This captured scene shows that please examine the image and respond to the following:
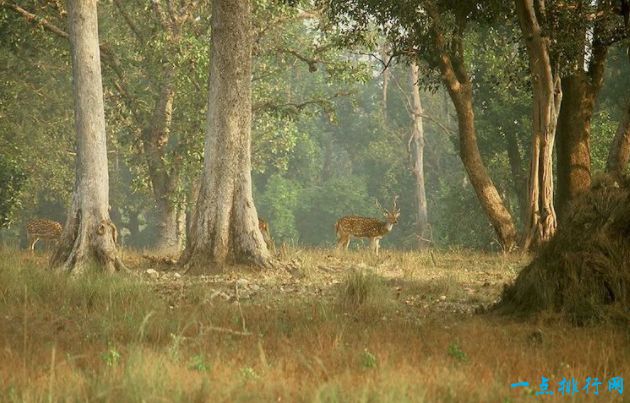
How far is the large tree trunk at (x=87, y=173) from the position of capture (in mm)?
15766

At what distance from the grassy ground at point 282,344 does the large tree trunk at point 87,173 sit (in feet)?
4.44

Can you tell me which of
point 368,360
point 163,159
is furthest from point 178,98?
point 368,360

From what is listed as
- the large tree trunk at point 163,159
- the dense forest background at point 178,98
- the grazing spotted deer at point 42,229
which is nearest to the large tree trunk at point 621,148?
the dense forest background at point 178,98

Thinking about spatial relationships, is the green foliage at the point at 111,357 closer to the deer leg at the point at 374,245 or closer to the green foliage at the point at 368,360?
the green foliage at the point at 368,360

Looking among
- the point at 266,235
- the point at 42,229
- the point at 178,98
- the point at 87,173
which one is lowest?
the point at 266,235

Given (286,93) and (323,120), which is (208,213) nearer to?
(286,93)

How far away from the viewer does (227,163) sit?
56.2 ft

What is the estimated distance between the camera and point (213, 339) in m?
8.41

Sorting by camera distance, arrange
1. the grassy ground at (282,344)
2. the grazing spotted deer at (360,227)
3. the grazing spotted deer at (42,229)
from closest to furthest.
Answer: the grassy ground at (282,344), the grazing spotted deer at (360,227), the grazing spotted deer at (42,229)

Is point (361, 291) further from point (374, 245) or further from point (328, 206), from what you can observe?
point (328, 206)

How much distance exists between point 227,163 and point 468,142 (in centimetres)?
711

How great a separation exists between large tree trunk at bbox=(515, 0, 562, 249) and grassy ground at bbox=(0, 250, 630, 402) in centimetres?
587

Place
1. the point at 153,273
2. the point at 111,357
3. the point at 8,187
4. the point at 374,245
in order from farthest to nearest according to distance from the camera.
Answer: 1. the point at 8,187
2. the point at 374,245
3. the point at 153,273
4. the point at 111,357

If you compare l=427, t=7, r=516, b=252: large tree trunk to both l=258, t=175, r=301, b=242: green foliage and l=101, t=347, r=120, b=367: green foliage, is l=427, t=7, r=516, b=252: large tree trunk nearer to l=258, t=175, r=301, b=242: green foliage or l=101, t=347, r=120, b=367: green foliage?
l=101, t=347, r=120, b=367: green foliage
